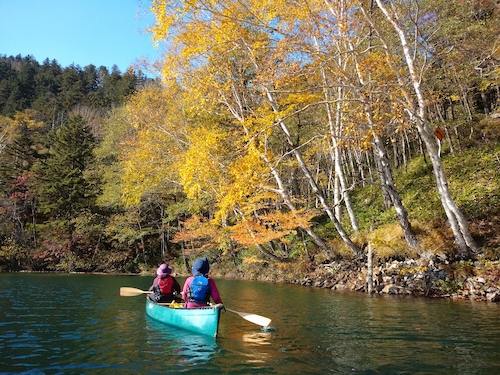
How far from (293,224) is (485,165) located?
935 centimetres

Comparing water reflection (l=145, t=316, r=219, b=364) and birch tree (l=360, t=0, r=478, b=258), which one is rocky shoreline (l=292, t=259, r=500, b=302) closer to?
birch tree (l=360, t=0, r=478, b=258)

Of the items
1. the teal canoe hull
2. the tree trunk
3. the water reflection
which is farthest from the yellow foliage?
the water reflection

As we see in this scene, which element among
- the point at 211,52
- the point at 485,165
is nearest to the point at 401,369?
the point at 211,52

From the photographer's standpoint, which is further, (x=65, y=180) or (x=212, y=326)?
(x=65, y=180)

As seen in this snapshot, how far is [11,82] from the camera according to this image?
66.6 meters

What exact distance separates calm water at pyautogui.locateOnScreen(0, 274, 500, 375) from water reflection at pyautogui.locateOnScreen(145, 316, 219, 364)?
0.06ft

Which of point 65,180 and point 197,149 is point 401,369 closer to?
point 197,149

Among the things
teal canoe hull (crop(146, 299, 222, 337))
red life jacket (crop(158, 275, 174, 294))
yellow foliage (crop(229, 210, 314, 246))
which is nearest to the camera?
teal canoe hull (crop(146, 299, 222, 337))

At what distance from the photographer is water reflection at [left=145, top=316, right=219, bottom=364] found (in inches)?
214

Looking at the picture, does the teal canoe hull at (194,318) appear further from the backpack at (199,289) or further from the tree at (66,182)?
the tree at (66,182)

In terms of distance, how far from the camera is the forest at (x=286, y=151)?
1102 cm

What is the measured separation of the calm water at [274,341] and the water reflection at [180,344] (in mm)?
17

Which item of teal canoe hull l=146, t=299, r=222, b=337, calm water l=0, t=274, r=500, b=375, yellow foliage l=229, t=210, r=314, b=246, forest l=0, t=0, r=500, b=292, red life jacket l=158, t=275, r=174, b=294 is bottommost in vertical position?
calm water l=0, t=274, r=500, b=375

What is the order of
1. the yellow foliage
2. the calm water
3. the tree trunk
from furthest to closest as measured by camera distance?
the yellow foliage
the tree trunk
the calm water
